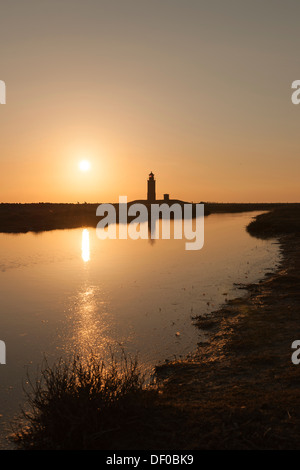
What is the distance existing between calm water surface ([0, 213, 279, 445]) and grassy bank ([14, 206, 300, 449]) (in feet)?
3.63

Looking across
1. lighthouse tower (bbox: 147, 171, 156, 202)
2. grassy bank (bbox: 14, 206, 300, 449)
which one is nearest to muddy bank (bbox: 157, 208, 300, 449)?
grassy bank (bbox: 14, 206, 300, 449)

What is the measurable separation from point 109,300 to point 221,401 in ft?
32.5

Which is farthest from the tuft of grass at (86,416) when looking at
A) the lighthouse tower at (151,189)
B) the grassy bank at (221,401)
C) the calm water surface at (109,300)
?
the lighthouse tower at (151,189)

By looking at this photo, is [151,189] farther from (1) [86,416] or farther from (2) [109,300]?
(1) [86,416]

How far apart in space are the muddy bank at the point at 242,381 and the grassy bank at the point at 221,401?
15 mm

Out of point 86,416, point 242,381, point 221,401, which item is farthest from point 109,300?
point 86,416

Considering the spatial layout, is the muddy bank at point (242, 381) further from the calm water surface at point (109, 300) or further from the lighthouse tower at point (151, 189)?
the lighthouse tower at point (151, 189)

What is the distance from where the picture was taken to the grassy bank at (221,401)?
5.92 metres

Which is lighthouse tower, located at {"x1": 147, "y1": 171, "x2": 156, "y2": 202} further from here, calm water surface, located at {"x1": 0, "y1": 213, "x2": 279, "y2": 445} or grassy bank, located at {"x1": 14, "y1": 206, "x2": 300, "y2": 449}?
grassy bank, located at {"x1": 14, "y1": 206, "x2": 300, "y2": 449}

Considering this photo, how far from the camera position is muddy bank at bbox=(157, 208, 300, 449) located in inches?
238

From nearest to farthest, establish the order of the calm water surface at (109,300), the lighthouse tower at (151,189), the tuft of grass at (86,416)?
the tuft of grass at (86,416) < the calm water surface at (109,300) < the lighthouse tower at (151,189)
